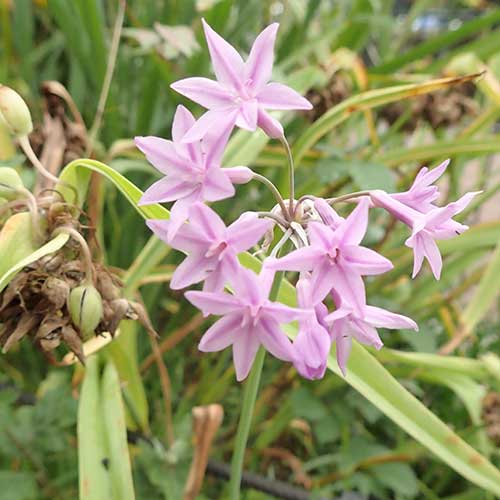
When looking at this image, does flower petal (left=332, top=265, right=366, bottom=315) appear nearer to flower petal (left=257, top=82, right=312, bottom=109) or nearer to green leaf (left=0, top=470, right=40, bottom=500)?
flower petal (left=257, top=82, right=312, bottom=109)

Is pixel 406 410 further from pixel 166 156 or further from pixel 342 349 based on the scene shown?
pixel 166 156

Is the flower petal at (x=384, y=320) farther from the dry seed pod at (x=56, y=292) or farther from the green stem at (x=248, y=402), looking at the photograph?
the dry seed pod at (x=56, y=292)

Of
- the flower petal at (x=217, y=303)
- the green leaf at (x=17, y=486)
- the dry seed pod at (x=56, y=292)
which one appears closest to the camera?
the flower petal at (x=217, y=303)

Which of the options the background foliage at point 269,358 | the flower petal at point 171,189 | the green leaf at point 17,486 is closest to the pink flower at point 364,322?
the flower petal at point 171,189

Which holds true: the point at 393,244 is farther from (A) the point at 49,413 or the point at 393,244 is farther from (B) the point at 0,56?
(B) the point at 0,56

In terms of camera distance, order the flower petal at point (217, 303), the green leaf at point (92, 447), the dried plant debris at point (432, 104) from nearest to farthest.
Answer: the flower petal at point (217, 303)
the green leaf at point (92, 447)
the dried plant debris at point (432, 104)

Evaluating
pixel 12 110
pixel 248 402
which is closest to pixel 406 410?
pixel 248 402
